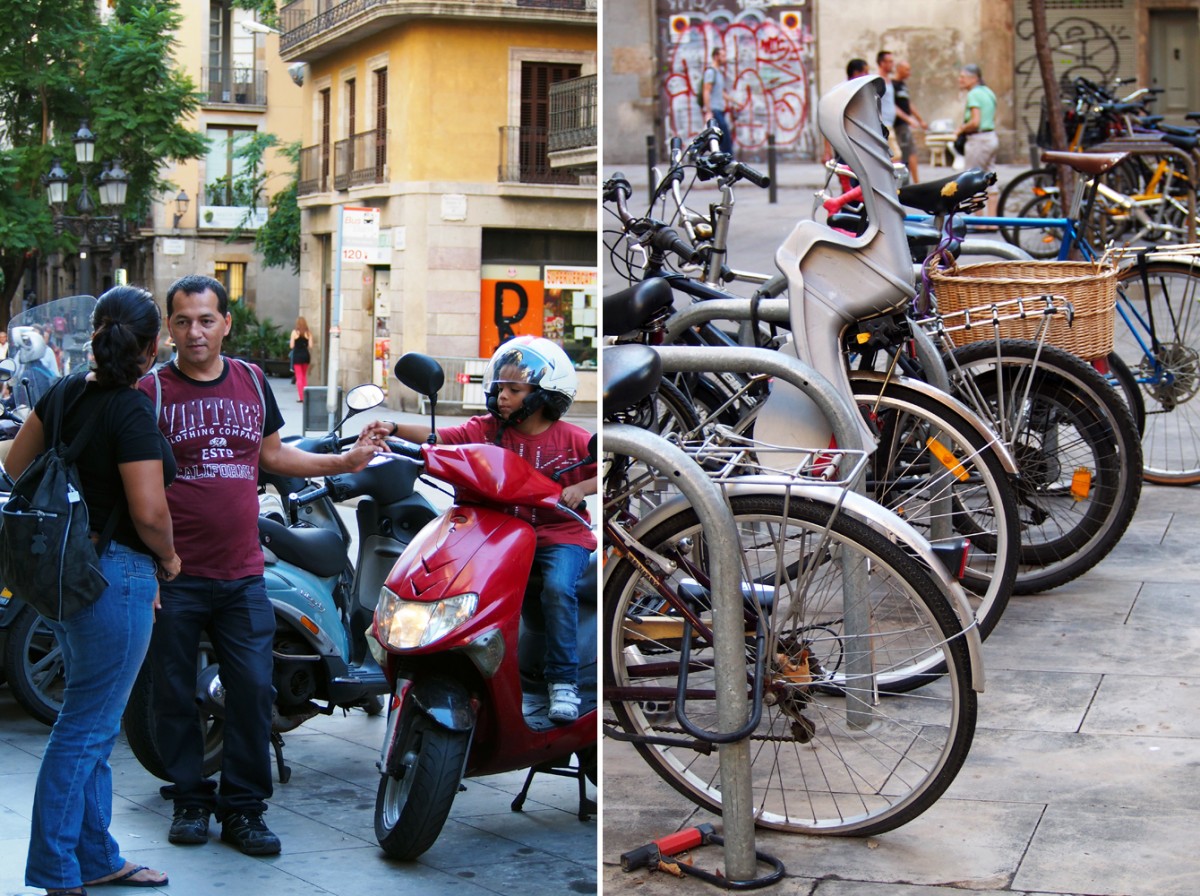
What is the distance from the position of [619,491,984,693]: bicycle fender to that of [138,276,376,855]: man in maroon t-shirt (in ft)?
1.96

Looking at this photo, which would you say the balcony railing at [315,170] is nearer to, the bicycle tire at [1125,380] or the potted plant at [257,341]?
the potted plant at [257,341]

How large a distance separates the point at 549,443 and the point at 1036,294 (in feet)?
7.60

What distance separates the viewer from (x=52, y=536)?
3.08 m

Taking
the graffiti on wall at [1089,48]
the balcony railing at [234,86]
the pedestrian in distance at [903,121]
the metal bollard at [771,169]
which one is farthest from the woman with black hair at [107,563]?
the graffiti on wall at [1089,48]

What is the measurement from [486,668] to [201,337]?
0.86m

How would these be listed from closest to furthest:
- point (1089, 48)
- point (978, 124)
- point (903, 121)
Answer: point (903, 121)
point (978, 124)
point (1089, 48)

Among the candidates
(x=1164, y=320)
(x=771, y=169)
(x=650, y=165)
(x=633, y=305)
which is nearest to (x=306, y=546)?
(x=633, y=305)

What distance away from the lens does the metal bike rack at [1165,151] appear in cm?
974

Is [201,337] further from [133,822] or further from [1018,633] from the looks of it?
[1018,633]

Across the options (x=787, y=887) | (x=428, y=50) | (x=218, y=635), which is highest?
(x=428, y=50)

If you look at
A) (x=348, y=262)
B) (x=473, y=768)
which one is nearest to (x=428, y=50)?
(x=348, y=262)

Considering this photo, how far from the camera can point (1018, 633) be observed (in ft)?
15.7

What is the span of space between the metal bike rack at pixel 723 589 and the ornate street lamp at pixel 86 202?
96 cm

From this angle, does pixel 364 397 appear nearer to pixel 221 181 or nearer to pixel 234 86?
pixel 221 181
